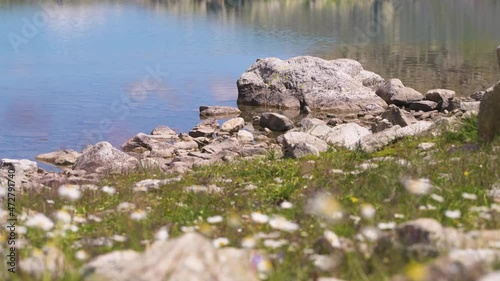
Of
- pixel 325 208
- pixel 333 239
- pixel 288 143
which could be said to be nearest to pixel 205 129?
pixel 288 143

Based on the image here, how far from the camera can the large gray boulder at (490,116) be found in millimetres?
13320

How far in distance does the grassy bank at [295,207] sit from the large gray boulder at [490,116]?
1.86ft

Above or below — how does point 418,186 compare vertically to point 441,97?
above

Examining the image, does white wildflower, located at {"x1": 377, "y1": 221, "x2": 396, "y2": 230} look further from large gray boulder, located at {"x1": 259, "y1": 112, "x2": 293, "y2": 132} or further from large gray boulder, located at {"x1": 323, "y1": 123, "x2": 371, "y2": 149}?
large gray boulder, located at {"x1": 259, "y1": 112, "x2": 293, "y2": 132}

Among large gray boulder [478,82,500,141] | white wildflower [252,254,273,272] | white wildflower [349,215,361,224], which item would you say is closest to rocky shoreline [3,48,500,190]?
large gray boulder [478,82,500,141]

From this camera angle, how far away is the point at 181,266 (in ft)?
16.1

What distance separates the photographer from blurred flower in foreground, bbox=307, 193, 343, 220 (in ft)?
22.1

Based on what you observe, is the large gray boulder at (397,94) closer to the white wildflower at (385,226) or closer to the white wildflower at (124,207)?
the white wildflower at (124,207)

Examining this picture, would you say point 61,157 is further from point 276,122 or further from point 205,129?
point 276,122

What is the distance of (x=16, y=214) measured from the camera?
28.1ft

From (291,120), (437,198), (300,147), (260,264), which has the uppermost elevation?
(260,264)

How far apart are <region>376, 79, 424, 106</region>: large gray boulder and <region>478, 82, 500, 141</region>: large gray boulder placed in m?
22.7

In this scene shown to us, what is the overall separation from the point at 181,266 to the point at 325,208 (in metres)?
2.38

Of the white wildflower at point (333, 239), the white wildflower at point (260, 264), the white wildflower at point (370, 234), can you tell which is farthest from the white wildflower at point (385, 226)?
the white wildflower at point (260, 264)
